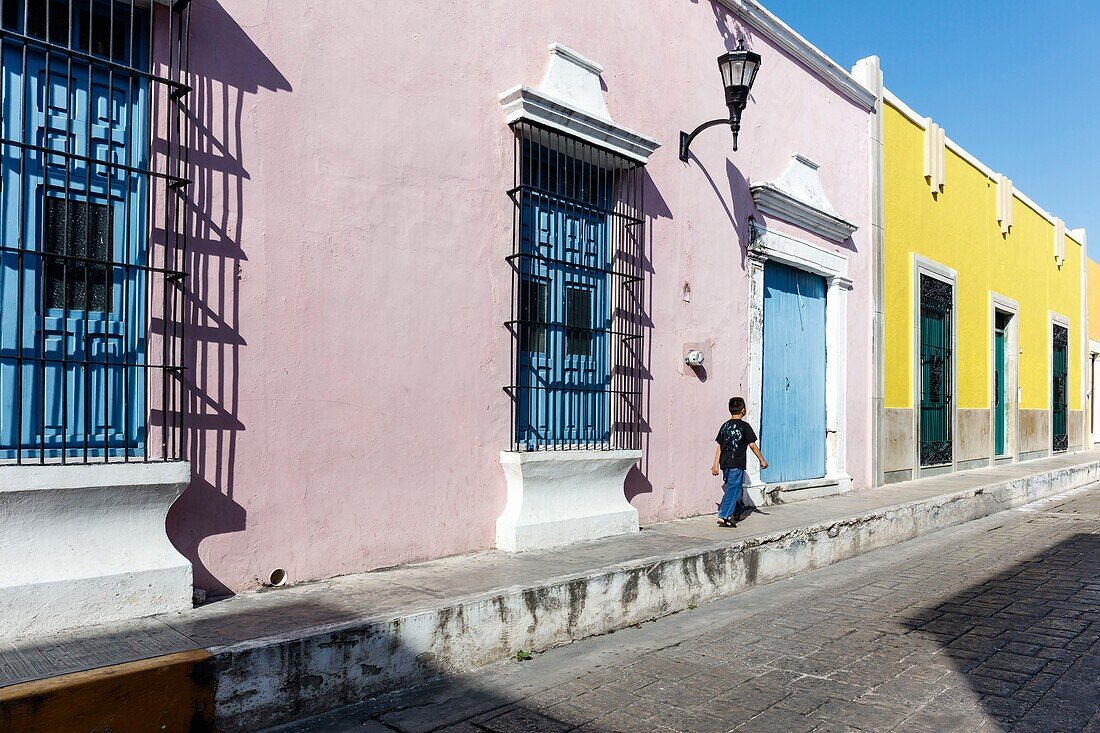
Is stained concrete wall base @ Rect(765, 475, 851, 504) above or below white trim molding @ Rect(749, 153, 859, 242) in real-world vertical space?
below

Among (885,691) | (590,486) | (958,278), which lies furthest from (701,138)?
(958,278)

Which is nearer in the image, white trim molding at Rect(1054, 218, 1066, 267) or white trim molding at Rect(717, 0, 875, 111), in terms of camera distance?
white trim molding at Rect(717, 0, 875, 111)

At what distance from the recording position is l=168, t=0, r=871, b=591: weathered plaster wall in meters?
4.59

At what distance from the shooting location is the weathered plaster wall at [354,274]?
4.59m

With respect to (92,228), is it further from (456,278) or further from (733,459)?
(733,459)

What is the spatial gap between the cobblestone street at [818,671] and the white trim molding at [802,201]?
13.4 ft

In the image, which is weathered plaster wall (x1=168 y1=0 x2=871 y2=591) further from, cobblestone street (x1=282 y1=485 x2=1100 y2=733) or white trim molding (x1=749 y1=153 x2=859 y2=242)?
white trim molding (x1=749 y1=153 x2=859 y2=242)

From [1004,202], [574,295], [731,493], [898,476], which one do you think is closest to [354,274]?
[574,295]

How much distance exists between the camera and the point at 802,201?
30.5 feet

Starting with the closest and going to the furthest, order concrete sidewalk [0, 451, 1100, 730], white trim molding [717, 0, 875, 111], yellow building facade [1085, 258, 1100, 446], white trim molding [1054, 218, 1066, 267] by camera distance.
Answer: concrete sidewalk [0, 451, 1100, 730], white trim molding [717, 0, 875, 111], white trim molding [1054, 218, 1066, 267], yellow building facade [1085, 258, 1100, 446]

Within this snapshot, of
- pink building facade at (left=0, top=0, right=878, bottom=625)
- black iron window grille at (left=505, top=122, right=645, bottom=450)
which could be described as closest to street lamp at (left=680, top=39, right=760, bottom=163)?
pink building facade at (left=0, top=0, right=878, bottom=625)

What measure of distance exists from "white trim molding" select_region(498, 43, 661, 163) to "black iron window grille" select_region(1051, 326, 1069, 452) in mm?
15860

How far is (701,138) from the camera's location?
26.4ft

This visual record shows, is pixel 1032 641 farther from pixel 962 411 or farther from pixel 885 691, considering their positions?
pixel 962 411
